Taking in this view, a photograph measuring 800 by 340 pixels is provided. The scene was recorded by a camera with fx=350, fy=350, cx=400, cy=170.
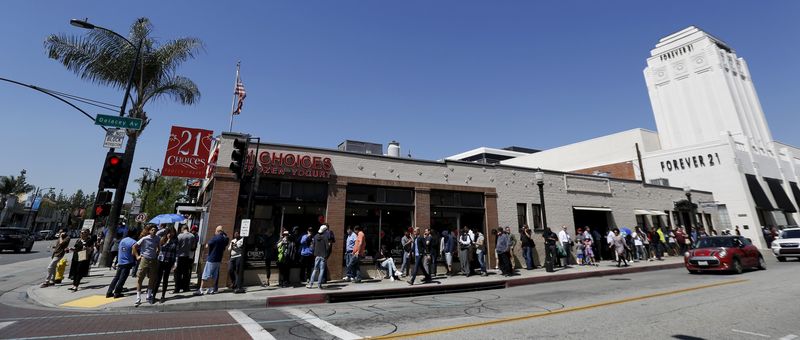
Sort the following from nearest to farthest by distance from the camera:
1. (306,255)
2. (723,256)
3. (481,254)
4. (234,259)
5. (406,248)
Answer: (234,259), (306,255), (406,248), (723,256), (481,254)

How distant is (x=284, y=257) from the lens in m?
11.9

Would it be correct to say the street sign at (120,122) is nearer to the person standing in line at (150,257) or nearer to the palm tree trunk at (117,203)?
the palm tree trunk at (117,203)

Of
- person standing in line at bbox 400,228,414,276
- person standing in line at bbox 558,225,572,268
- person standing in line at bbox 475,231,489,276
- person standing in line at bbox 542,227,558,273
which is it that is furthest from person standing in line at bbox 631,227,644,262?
person standing in line at bbox 400,228,414,276

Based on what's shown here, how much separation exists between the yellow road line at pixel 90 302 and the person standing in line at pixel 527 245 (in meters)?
14.9

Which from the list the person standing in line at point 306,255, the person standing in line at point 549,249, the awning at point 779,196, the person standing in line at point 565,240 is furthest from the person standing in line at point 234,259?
the awning at point 779,196

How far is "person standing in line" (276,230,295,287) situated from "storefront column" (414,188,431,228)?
5.69m

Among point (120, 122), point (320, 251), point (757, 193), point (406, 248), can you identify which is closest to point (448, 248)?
point (406, 248)

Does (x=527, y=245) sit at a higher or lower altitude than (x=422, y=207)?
lower

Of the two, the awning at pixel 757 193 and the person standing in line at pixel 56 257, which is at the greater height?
the awning at pixel 757 193

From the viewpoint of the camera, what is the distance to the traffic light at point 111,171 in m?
11.3

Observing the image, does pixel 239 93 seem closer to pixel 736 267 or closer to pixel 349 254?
pixel 349 254

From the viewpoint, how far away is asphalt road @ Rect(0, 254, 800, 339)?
6.06m

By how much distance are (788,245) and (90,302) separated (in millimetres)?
31278

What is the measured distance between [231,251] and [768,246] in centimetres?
4564
